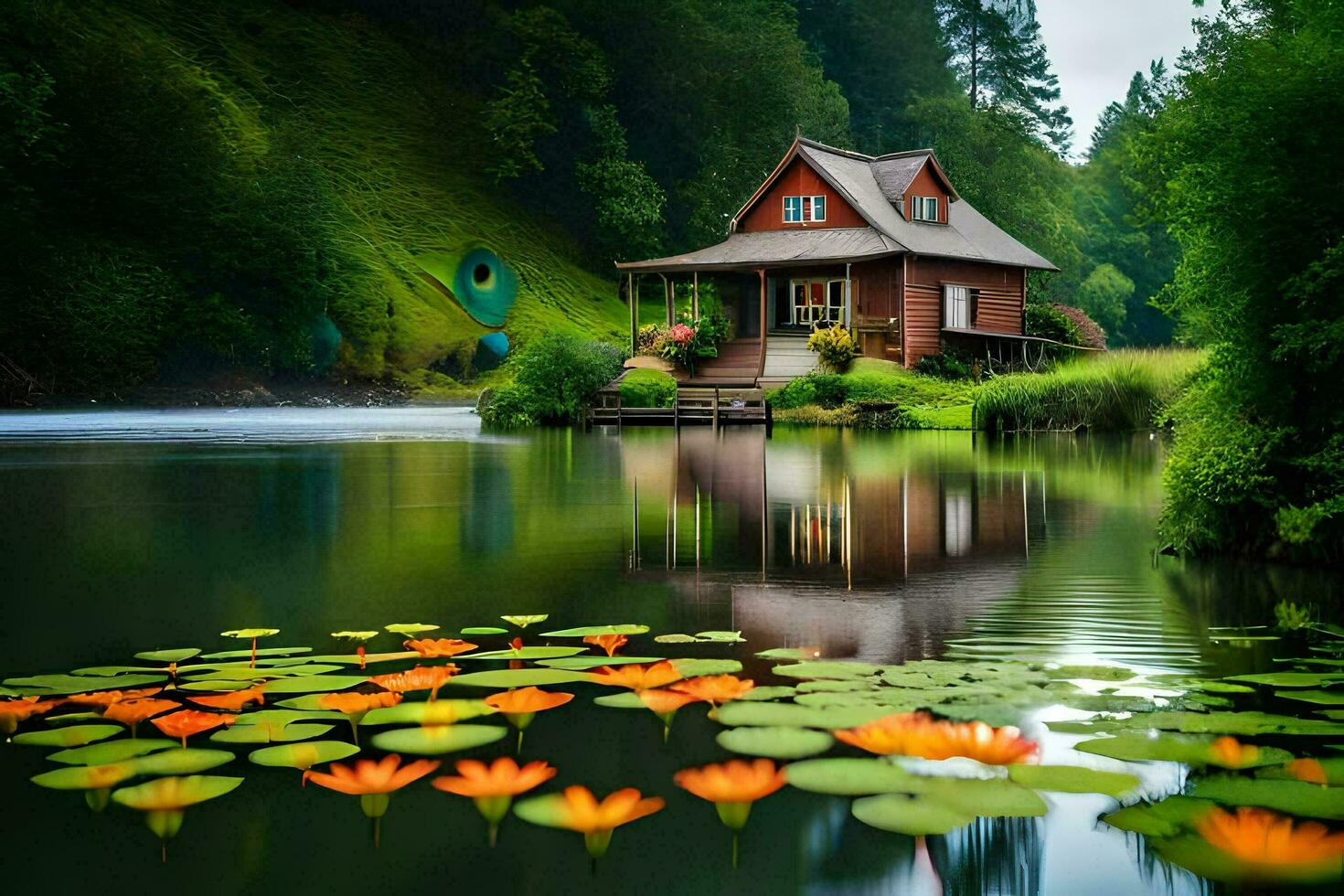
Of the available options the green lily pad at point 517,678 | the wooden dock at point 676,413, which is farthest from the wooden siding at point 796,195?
the green lily pad at point 517,678

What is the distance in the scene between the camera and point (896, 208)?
45.9 metres

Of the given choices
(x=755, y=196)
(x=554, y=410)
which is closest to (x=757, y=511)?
(x=554, y=410)

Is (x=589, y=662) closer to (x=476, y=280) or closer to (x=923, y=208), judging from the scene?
(x=923, y=208)

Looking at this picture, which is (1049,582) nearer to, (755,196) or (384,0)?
(755,196)

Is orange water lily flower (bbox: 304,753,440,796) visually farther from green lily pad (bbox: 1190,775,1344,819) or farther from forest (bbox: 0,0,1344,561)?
forest (bbox: 0,0,1344,561)

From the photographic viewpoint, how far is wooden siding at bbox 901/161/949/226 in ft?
151

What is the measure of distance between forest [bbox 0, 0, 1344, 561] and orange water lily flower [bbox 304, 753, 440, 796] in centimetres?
1911

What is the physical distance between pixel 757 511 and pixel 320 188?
45610 mm

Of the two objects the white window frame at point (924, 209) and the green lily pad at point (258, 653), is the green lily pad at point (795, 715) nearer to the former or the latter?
the green lily pad at point (258, 653)

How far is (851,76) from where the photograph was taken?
8450 centimetres

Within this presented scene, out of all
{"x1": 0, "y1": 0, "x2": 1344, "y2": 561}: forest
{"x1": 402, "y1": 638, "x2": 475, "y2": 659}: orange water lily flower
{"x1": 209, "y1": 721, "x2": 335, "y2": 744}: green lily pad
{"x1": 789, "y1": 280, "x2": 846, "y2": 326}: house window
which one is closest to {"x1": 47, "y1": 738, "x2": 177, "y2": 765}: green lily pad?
{"x1": 209, "y1": 721, "x2": 335, "y2": 744}: green lily pad

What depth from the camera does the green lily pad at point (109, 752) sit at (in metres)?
4.41

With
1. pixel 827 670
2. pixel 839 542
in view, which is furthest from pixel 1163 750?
pixel 839 542

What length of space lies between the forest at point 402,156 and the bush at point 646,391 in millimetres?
A: 12693
